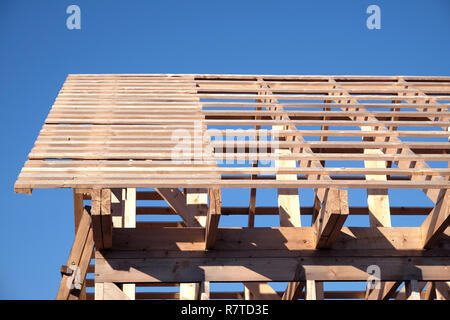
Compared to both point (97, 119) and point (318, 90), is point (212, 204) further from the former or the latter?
point (318, 90)

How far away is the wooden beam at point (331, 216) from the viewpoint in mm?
4816

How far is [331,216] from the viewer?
486 centimetres

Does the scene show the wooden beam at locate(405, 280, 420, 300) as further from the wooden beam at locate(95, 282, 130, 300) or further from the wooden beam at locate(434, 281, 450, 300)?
the wooden beam at locate(95, 282, 130, 300)

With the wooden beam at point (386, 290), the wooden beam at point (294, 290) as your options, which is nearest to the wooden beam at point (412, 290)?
the wooden beam at point (386, 290)

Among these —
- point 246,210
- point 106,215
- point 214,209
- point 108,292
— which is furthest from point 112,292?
point 246,210

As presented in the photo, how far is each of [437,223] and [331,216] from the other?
1.05 meters

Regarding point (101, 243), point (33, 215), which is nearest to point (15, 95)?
point (33, 215)

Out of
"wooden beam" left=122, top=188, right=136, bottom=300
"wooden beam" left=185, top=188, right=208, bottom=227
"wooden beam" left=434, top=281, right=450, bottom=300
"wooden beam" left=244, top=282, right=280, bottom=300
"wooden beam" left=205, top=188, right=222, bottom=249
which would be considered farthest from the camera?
"wooden beam" left=434, top=281, right=450, bottom=300

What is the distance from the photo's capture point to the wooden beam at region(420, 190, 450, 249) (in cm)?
501

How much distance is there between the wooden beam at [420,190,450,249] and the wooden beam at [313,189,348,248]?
86 centimetres

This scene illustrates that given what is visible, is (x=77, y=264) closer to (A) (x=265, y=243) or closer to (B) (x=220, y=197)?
(B) (x=220, y=197)

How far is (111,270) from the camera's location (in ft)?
17.4

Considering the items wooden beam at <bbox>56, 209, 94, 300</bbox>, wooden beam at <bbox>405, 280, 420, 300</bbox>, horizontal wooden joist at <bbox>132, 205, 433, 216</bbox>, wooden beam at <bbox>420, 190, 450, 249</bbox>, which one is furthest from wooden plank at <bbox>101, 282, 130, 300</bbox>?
horizontal wooden joist at <bbox>132, 205, 433, 216</bbox>

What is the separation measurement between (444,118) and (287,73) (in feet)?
6.86
